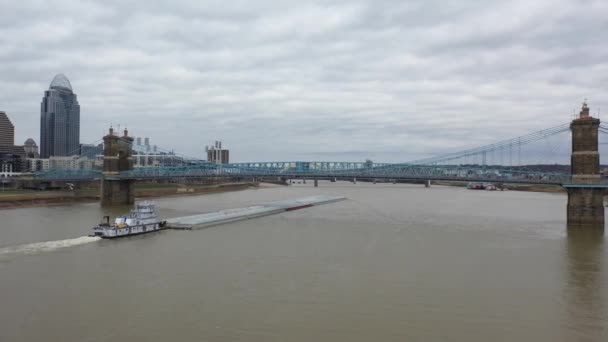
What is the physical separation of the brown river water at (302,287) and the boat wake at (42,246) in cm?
6

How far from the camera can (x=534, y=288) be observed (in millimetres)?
17703

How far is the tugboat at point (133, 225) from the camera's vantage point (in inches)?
1110

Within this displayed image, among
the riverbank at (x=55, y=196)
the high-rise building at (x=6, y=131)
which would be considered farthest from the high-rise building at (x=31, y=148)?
the riverbank at (x=55, y=196)

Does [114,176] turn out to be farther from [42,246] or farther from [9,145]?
[9,145]

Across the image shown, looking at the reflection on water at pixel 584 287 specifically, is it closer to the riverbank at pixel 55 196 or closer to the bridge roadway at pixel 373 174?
the bridge roadway at pixel 373 174

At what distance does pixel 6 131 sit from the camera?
154 meters

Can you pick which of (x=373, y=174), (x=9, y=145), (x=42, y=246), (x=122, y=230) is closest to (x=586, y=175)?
(x=373, y=174)

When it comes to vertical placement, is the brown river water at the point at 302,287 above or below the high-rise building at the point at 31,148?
below

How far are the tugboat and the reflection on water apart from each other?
931 inches

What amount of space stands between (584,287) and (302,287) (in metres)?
10.7

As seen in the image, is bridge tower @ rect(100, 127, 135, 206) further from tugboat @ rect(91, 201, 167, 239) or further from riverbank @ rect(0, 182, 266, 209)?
tugboat @ rect(91, 201, 167, 239)

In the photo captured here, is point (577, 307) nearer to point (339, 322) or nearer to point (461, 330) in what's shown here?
point (461, 330)

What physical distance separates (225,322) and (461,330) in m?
6.52

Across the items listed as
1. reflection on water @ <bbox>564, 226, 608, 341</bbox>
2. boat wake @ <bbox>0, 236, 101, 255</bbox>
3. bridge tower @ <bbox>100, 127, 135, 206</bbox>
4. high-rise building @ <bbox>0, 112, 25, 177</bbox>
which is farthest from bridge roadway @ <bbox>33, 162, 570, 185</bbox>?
high-rise building @ <bbox>0, 112, 25, 177</bbox>
